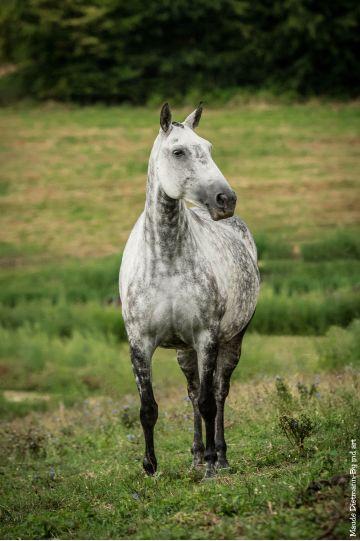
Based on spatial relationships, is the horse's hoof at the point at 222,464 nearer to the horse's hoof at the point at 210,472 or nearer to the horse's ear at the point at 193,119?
the horse's hoof at the point at 210,472

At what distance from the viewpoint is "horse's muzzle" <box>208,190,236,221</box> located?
7047 mm

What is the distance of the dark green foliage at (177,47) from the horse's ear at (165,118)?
34.4m

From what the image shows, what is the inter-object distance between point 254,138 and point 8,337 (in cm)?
2043

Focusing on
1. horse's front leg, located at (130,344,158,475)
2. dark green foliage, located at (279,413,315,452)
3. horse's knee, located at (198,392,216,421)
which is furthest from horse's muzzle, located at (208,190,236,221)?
dark green foliage, located at (279,413,315,452)

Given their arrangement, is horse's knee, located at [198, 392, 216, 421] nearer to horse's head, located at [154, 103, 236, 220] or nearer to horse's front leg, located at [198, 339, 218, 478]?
horse's front leg, located at [198, 339, 218, 478]

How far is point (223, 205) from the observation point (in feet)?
23.2

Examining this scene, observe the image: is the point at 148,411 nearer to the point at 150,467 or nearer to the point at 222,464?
the point at 150,467

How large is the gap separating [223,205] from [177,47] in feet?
129

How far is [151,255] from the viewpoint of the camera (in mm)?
7555

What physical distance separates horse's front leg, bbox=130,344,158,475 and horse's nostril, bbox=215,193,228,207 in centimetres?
137

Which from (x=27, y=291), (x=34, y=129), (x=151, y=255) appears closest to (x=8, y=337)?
(x=27, y=291)

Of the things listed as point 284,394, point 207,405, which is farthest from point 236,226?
point 207,405

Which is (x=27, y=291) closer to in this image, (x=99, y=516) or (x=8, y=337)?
(x=8, y=337)

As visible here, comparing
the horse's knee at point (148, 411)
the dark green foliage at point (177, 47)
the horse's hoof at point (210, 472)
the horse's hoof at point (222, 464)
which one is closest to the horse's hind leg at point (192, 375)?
the horse's hoof at point (222, 464)
